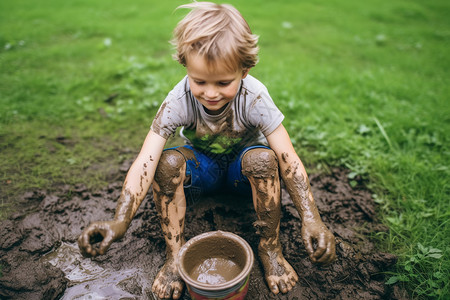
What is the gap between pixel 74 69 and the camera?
4.46 meters

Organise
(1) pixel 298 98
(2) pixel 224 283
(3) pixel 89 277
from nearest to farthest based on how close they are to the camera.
Answer: (2) pixel 224 283 → (3) pixel 89 277 → (1) pixel 298 98

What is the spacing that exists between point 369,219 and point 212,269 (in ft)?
4.26

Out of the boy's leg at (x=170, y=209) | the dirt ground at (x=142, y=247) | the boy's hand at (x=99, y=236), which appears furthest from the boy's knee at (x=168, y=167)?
the dirt ground at (x=142, y=247)

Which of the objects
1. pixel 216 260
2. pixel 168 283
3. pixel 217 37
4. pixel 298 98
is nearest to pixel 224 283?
pixel 216 260

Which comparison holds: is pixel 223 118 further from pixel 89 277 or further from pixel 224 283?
pixel 89 277

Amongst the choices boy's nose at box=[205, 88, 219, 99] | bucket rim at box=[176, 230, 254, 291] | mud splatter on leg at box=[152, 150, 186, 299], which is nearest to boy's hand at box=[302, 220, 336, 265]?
bucket rim at box=[176, 230, 254, 291]

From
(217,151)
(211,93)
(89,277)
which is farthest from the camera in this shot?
(217,151)

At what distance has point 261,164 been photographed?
5.93 ft

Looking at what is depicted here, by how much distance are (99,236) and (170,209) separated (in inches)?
17.8

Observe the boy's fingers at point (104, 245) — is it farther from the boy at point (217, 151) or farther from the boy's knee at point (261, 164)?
the boy's knee at point (261, 164)

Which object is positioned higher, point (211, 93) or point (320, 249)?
point (211, 93)

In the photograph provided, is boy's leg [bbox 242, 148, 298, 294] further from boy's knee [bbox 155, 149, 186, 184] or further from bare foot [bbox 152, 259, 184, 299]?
bare foot [bbox 152, 259, 184, 299]

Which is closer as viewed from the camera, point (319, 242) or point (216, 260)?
point (319, 242)

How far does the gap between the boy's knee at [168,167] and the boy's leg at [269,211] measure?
1.30 feet
